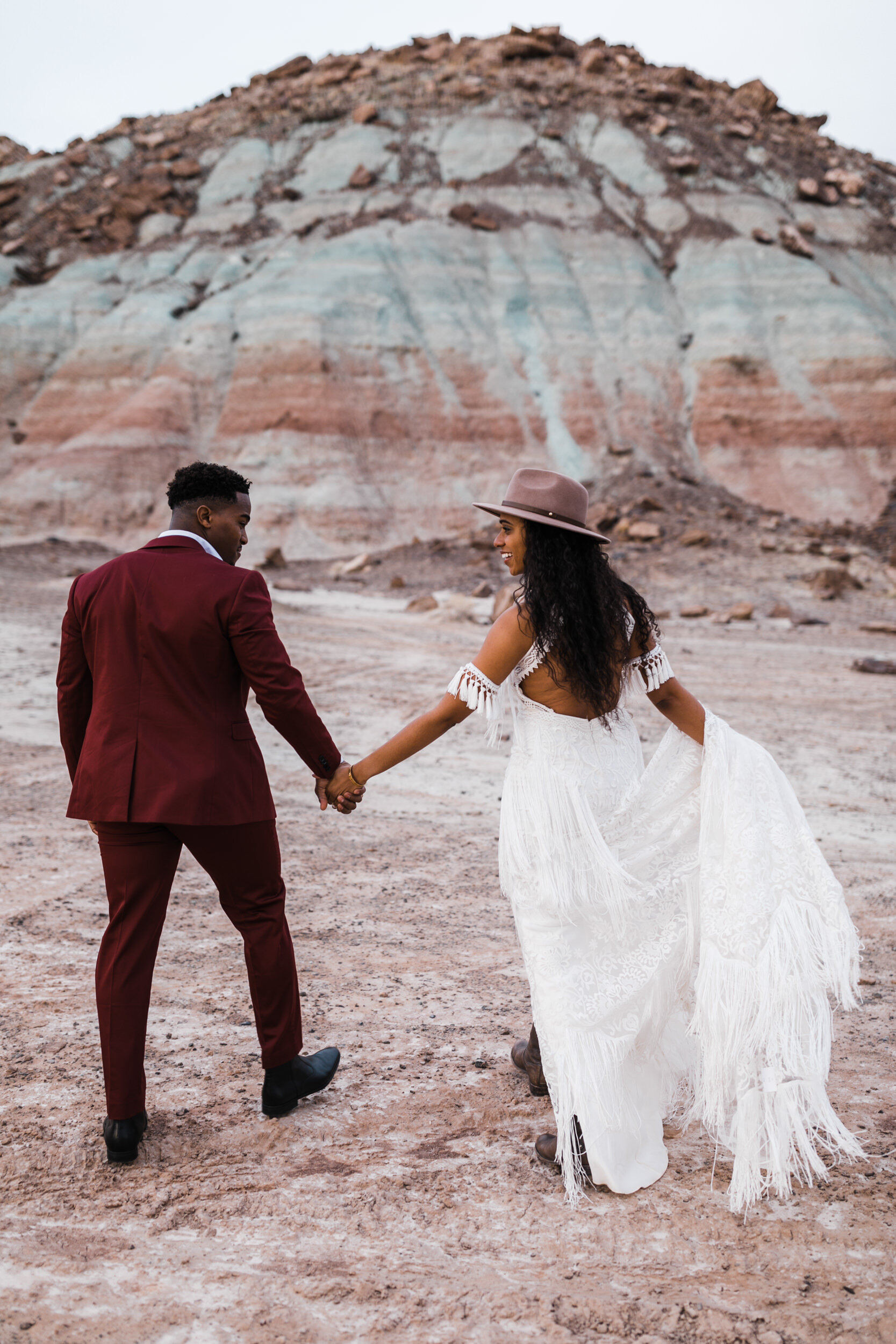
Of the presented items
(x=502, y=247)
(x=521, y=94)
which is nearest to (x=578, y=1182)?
(x=502, y=247)

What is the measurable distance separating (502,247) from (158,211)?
39.5 ft

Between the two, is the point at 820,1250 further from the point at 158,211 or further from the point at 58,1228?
the point at 158,211

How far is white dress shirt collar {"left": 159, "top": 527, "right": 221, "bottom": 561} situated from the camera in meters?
2.87

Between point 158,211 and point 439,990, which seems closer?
point 439,990

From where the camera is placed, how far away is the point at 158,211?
33.1 metres

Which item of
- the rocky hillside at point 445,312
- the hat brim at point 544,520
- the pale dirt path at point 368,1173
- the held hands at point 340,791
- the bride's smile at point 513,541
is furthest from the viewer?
the rocky hillside at point 445,312

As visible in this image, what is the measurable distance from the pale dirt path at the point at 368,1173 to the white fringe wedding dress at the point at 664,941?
0.61 feet

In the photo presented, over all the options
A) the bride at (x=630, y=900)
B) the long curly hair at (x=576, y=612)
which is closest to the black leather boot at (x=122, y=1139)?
the bride at (x=630, y=900)

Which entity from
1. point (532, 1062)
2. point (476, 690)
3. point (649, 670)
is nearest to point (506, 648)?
point (476, 690)

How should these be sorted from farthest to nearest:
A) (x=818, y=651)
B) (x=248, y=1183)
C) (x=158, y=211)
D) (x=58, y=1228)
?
(x=158, y=211), (x=818, y=651), (x=248, y=1183), (x=58, y=1228)

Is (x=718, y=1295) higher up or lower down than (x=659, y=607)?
lower down

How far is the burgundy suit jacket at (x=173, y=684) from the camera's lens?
8.87ft

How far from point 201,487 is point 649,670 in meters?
1.45

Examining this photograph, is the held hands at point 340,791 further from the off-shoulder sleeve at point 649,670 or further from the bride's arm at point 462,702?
the off-shoulder sleeve at point 649,670
